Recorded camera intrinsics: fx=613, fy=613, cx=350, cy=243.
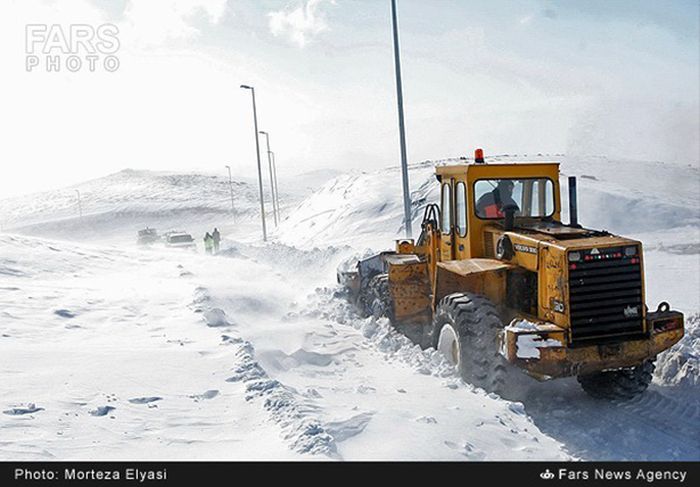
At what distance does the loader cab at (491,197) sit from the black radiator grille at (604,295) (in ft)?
5.32

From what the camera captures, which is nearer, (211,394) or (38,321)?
(211,394)

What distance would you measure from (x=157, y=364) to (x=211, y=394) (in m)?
1.29

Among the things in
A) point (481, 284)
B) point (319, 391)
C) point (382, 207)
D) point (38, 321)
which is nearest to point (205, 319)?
point (38, 321)

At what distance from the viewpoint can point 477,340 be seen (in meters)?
6.66

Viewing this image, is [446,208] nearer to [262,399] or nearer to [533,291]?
[533,291]

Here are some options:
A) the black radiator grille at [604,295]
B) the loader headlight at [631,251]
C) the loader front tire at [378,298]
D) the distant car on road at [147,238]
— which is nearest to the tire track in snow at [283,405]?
the loader front tire at [378,298]

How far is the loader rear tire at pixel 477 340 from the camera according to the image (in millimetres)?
6570

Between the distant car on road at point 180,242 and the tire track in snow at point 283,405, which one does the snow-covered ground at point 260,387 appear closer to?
the tire track in snow at point 283,405

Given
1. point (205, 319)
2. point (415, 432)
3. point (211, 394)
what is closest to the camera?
point (415, 432)

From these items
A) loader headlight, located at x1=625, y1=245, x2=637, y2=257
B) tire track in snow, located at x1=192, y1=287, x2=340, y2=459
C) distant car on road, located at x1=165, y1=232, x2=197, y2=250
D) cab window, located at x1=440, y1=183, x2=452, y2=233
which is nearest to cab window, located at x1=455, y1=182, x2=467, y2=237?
cab window, located at x1=440, y1=183, x2=452, y2=233

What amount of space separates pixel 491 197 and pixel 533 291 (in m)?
1.47
